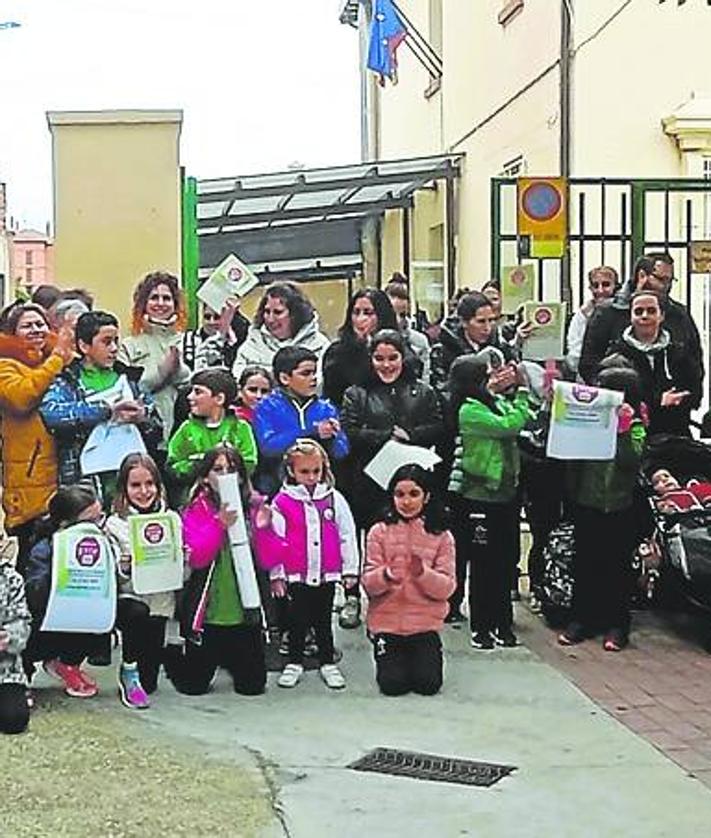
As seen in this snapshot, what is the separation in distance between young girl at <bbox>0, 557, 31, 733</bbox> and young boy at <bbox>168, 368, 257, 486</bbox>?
3.67 feet

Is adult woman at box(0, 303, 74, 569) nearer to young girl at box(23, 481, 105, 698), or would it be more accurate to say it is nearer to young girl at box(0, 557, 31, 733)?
young girl at box(23, 481, 105, 698)

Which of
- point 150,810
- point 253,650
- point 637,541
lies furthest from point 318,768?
point 637,541

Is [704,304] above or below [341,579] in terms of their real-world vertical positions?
above

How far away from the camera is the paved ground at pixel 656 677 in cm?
672

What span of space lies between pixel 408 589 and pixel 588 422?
1359 mm

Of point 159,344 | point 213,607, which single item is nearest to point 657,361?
point 159,344

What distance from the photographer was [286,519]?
24.7ft

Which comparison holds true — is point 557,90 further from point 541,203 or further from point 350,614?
point 350,614

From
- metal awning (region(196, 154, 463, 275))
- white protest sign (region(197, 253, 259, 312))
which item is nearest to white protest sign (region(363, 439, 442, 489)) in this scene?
white protest sign (region(197, 253, 259, 312))

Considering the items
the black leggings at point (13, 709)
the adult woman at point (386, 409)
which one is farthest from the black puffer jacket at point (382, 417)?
the black leggings at point (13, 709)

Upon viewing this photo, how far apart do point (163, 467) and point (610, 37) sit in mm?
6826

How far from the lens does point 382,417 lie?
27.0ft

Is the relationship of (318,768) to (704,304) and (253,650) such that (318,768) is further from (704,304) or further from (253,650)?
(704,304)

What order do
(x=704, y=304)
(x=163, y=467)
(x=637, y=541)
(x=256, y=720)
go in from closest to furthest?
(x=256, y=720), (x=163, y=467), (x=637, y=541), (x=704, y=304)
